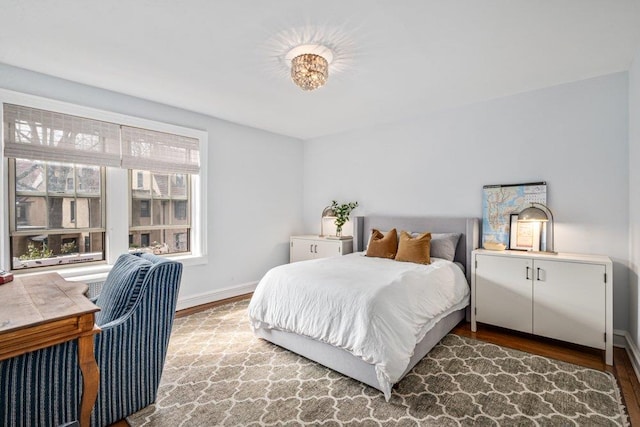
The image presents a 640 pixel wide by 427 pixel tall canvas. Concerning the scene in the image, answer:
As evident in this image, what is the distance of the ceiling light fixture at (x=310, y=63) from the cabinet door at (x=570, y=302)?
2.61 metres

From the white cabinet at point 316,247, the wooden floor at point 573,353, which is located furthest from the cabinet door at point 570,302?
the white cabinet at point 316,247

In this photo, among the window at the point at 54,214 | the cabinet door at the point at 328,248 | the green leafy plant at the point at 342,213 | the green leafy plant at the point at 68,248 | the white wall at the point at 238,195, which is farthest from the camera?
the green leafy plant at the point at 342,213

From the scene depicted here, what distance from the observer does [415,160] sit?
4.25 m

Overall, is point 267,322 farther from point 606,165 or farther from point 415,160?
→ point 606,165

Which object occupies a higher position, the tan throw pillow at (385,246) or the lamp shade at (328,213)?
the lamp shade at (328,213)

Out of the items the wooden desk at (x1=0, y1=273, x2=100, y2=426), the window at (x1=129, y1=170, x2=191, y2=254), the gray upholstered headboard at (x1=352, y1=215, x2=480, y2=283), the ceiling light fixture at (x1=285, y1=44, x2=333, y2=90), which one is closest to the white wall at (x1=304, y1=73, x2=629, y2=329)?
the gray upholstered headboard at (x1=352, y1=215, x2=480, y2=283)

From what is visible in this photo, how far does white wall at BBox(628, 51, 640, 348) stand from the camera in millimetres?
A: 2480

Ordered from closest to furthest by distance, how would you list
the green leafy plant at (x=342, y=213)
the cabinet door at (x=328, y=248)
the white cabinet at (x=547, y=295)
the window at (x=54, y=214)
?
the white cabinet at (x=547, y=295) < the window at (x=54, y=214) < the cabinet door at (x=328, y=248) < the green leafy plant at (x=342, y=213)

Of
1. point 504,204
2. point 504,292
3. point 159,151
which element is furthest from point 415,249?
point 159,151

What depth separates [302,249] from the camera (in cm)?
495

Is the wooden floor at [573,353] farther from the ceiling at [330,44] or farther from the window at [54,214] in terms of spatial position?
the window at [54,214]

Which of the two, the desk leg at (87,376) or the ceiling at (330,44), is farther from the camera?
the ceiling at (330,44)

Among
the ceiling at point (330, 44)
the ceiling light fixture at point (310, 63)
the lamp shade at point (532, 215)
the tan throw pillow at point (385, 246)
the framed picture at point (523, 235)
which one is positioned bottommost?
the tan throw pillow at point (385, 246)

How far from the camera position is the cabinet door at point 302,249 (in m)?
4.81
